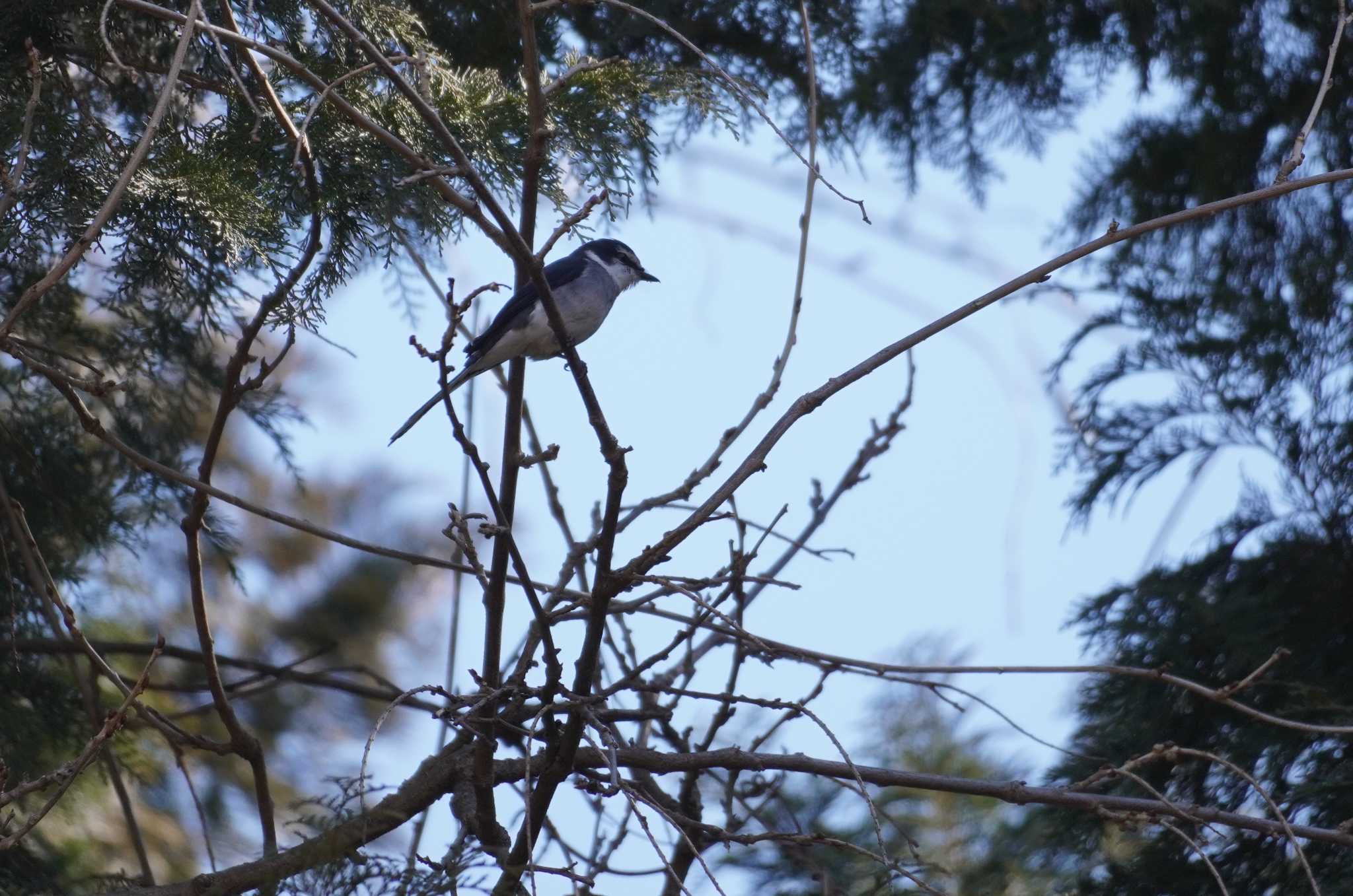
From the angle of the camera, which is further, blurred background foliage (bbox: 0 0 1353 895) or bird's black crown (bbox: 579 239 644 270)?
bird's black crown (bbox: 579 239 644 270)

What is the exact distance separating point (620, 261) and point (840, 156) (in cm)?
103

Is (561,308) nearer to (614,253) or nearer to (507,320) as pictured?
(507,320)

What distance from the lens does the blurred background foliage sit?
256cm

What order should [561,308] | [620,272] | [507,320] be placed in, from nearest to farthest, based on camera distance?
[507,320] < [561,308] < [620,272]

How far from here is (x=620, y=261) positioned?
169 inches

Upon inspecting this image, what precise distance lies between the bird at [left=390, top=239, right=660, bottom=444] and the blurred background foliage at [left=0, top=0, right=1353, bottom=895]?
1.47 feet

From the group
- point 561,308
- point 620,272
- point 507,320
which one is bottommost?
point 507,320

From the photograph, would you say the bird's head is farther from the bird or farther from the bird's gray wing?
the bird's gray wing

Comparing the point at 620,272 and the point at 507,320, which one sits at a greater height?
the point at 620,272

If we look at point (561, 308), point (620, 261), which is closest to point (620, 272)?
point (620, 261)

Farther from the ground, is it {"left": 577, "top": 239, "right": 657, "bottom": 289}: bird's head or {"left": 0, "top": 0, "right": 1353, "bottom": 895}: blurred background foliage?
{"left": 577, "top": 239, "right": 657, "bottom": 289}: bird's head

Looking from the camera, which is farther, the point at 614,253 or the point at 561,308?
the point at 614,253

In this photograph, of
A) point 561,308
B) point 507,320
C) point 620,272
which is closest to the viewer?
point 507,320

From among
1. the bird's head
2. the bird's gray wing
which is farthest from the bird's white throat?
the bird's gray wing
